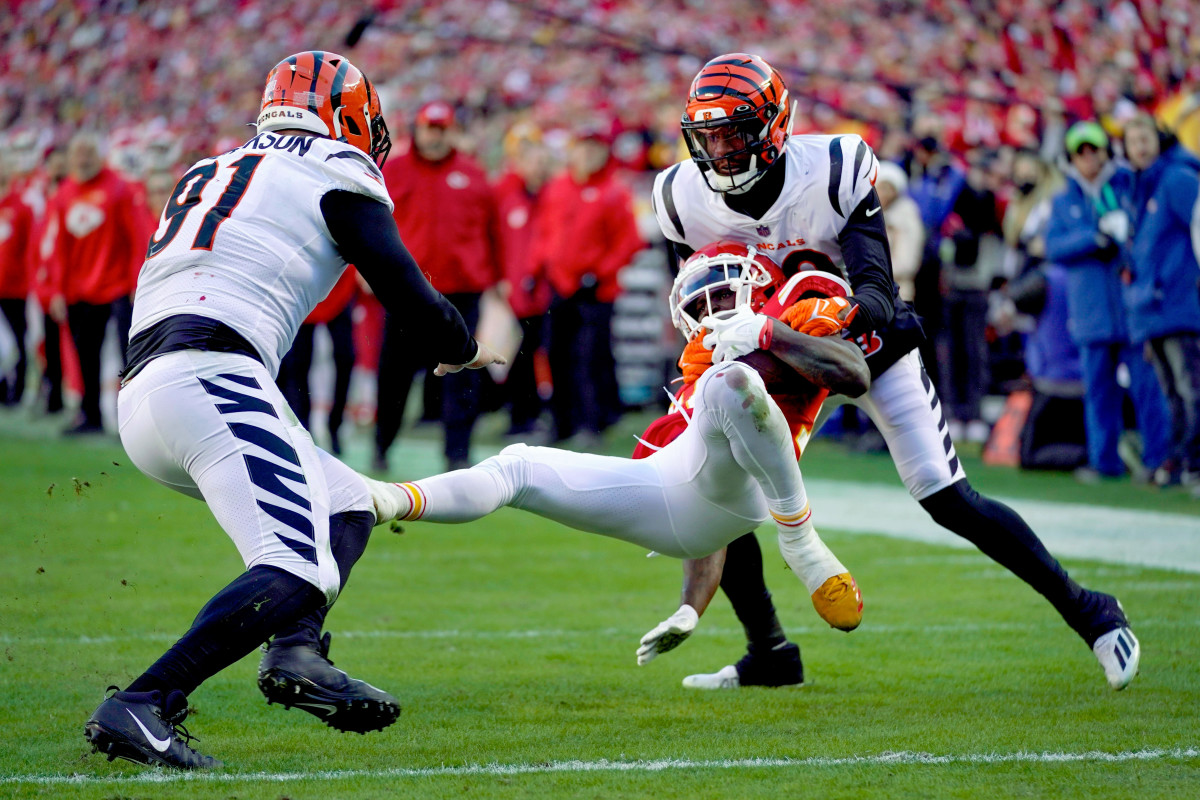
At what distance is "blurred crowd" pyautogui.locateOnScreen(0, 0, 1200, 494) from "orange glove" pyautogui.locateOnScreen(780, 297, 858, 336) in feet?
15.9

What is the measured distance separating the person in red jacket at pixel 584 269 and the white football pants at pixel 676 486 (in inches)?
261

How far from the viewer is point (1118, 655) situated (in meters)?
4.05

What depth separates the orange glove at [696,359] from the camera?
13.3 ft

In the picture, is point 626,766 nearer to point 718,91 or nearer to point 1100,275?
point 718,91

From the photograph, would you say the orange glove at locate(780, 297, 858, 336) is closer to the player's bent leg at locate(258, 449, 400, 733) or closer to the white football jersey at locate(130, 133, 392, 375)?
the white football jersey at locate(130, 133, 392, 375)

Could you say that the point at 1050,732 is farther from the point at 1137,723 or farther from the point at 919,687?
the point at 919,687

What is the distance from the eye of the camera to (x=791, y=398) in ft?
13.1

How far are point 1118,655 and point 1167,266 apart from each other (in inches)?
185

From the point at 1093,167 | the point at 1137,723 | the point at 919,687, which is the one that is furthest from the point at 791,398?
the point at 1093,167

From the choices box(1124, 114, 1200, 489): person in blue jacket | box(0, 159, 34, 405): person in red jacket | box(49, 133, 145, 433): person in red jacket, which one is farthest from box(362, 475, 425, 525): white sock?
box(0, 159, 34, 405): person in red jacket

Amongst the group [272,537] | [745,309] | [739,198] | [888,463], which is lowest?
[888,463]

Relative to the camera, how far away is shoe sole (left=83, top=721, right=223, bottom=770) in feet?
10.00

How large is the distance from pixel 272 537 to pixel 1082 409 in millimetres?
7436

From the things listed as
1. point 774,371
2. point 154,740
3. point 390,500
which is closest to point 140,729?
point 154,740
